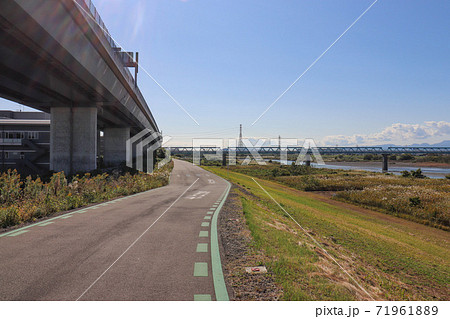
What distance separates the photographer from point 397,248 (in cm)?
1071

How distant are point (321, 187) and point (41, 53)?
34.7m

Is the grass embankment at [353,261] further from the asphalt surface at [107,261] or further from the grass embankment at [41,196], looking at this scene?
the grass embankment at [41,196]

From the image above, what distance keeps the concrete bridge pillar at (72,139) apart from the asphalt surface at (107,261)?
18.0 meters

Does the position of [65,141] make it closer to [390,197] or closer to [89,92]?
[89,92]

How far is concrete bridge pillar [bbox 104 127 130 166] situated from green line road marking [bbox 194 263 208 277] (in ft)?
131

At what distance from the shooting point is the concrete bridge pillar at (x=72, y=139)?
2406 centimetres

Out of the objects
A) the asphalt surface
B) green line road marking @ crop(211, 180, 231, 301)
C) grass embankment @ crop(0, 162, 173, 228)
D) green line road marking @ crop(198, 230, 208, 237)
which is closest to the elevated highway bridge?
grass embankment @ crop(0, 162, 173, 228)

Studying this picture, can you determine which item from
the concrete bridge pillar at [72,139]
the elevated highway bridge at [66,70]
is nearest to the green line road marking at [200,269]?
the elevated highway bridge at [66,70]

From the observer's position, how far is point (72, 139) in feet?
80.2

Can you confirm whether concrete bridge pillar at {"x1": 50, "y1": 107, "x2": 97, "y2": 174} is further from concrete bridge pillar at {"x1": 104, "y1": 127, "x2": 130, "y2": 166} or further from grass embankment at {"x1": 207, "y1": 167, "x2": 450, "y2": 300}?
grass embankment at {"x1": 207, "y1": 167, "x2": 450, "y2": 300}

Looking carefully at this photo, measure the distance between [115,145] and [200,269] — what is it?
140ft

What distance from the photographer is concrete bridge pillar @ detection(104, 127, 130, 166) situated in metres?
41.5

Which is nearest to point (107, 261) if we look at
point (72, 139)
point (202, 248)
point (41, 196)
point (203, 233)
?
point (202, 248)

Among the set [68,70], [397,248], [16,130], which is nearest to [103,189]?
[68,70]
